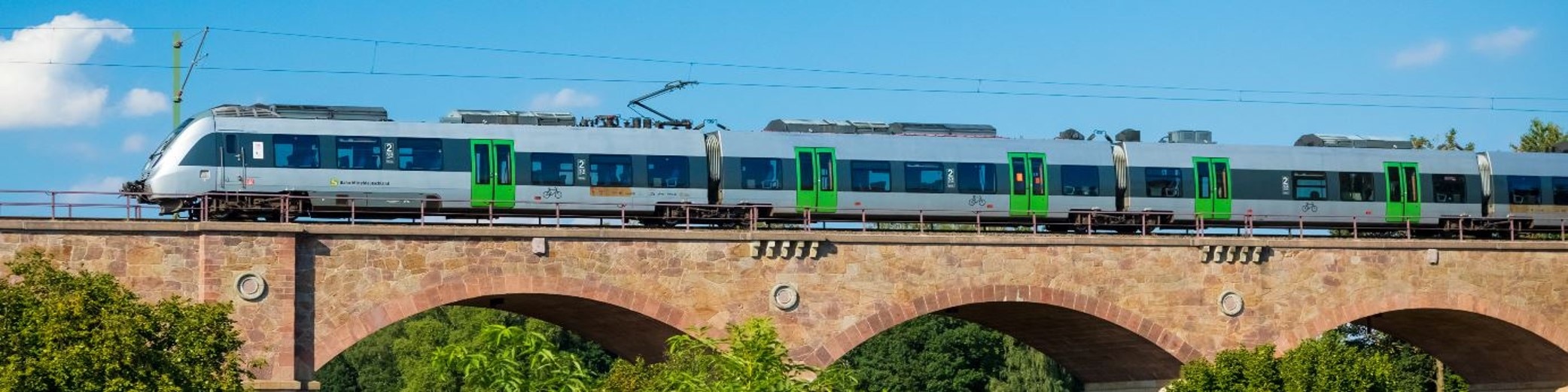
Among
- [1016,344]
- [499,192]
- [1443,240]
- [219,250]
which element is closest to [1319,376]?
[1443,240]

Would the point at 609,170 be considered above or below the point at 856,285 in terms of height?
above

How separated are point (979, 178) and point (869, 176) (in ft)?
9.50

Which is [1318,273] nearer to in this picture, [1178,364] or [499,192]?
[1178,364]

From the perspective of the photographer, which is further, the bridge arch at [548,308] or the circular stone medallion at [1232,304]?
the circular stone medallion at [1232,304]

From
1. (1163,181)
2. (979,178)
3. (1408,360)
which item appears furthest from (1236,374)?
(1408,360)

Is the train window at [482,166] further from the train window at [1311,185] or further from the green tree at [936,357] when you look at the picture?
the green tree at [936,357]

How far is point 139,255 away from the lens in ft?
126

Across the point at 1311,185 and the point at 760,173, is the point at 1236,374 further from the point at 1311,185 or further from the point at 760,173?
the point at 760,173

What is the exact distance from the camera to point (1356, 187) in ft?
171

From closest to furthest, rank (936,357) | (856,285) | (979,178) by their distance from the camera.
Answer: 1. (856,285)
2. (979,178)
3. (936,357)

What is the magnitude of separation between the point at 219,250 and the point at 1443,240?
2904cm

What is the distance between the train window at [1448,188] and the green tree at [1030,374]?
31749 millimetres

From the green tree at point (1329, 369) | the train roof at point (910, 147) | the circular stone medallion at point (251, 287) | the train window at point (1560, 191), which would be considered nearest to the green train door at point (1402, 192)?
the train window at point (1560, 191)

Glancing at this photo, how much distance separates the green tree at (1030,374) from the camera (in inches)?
3324
